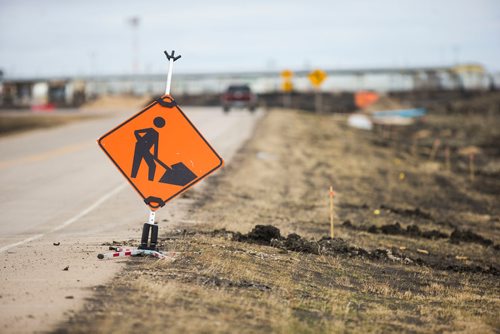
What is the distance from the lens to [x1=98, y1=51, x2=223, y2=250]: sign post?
957 centimetres

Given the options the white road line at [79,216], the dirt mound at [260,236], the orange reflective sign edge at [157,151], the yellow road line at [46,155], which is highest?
the orange reflective sign edge at [157,151]

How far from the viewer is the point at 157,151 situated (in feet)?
31.4

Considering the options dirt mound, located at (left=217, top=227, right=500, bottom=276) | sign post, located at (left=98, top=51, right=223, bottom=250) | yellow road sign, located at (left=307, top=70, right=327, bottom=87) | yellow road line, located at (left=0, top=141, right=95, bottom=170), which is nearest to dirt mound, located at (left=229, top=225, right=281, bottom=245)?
dirt mound, located at (left=217, top=227, right=500, bottom=276)

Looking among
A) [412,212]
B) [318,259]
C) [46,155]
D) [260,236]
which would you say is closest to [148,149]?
[318,259]

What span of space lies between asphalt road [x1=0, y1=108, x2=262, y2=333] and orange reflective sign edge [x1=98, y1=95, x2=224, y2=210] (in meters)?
1.08

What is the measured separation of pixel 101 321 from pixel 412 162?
26860 mm

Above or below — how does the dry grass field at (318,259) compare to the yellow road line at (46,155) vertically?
above

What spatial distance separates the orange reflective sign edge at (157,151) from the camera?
9.57m

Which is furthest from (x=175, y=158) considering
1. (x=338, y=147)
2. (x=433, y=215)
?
(x=338, y=147)

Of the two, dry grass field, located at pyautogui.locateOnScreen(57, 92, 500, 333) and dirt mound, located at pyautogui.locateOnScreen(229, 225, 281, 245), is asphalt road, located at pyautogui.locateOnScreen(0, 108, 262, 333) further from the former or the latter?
dirt mound, located at pyautogui.locateOnScreen(229, 225, 281, 245)

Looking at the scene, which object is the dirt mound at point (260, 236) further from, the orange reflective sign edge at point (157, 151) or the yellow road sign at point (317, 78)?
the yellow road sign at point (317, 78)

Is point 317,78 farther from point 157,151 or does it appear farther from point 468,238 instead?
point 157,151

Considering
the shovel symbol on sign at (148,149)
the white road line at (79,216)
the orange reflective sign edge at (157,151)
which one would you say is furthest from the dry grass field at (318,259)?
the white road line at (79,216)

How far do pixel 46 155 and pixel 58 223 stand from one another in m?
15.6
